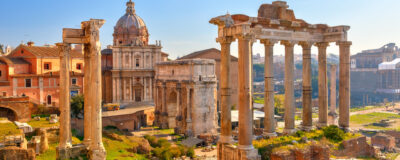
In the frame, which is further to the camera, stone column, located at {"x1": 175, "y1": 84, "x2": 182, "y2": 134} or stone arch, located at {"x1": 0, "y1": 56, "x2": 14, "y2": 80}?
stone arch, located at {"x1": 0, "y1": 56, "x2": 14, "y2": 80}

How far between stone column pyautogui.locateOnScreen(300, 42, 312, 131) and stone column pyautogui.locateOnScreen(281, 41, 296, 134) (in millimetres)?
1095

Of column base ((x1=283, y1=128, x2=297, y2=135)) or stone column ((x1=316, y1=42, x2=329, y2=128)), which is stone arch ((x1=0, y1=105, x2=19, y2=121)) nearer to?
column base ((x1=283, y1=128, x2=297, y2=135))

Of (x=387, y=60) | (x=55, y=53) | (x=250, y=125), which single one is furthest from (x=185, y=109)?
(x=387, y=60)

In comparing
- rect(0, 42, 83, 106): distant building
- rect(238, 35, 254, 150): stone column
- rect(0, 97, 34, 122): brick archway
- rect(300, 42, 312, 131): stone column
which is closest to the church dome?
rect(0, 42, 83, 106): distant building

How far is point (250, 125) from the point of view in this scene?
554 inches

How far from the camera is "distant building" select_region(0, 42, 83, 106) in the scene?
117 ft

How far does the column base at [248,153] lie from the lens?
13.8 metres

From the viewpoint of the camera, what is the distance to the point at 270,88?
1684 centimetres

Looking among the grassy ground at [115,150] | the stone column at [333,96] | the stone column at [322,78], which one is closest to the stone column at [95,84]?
the grassy ground at [115,150]

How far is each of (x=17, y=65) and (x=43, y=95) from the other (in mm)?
4120

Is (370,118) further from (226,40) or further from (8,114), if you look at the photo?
(8,114)

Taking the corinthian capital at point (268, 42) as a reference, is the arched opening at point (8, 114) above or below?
below

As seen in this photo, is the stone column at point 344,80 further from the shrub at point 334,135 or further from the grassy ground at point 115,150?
the grassy ground at point 115,150

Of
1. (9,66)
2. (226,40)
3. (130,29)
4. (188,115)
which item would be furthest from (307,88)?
(130,29)
